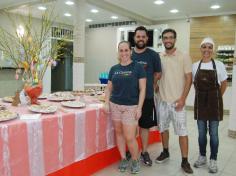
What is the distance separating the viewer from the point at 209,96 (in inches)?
101

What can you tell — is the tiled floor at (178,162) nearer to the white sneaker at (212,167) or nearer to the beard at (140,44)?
the white sneaker at (212,167)

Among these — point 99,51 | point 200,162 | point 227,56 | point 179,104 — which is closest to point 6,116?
point 179,104

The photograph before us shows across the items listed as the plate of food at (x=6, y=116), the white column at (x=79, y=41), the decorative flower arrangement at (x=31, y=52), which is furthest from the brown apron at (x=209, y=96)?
the white column at (x=79, y=41)

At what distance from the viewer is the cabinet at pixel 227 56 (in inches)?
251

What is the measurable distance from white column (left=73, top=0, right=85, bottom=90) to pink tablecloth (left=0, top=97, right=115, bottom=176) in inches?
128

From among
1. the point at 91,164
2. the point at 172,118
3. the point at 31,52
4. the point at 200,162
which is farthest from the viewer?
the point at 200,162

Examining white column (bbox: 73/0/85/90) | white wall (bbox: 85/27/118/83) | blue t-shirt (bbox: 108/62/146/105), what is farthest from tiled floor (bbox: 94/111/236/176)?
white wall (bbox: 85/27/118/83)

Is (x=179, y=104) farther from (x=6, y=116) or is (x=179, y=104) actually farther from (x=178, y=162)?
(x=6, y=116)

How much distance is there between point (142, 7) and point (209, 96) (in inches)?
176

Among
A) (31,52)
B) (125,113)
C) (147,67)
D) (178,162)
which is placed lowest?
(178,162)

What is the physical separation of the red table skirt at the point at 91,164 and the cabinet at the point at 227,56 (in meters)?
4.72

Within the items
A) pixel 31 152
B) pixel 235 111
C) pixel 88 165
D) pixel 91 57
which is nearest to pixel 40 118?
pixel 31 152

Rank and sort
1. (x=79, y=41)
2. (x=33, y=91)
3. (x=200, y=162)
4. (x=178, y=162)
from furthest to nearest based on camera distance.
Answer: (x=79, y=41), (x=178, y=162), (x=200, y=162), (x=33, y=91)

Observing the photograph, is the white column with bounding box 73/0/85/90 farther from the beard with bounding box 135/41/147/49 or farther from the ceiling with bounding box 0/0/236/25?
the beard with bounding box 135/41/147/49
